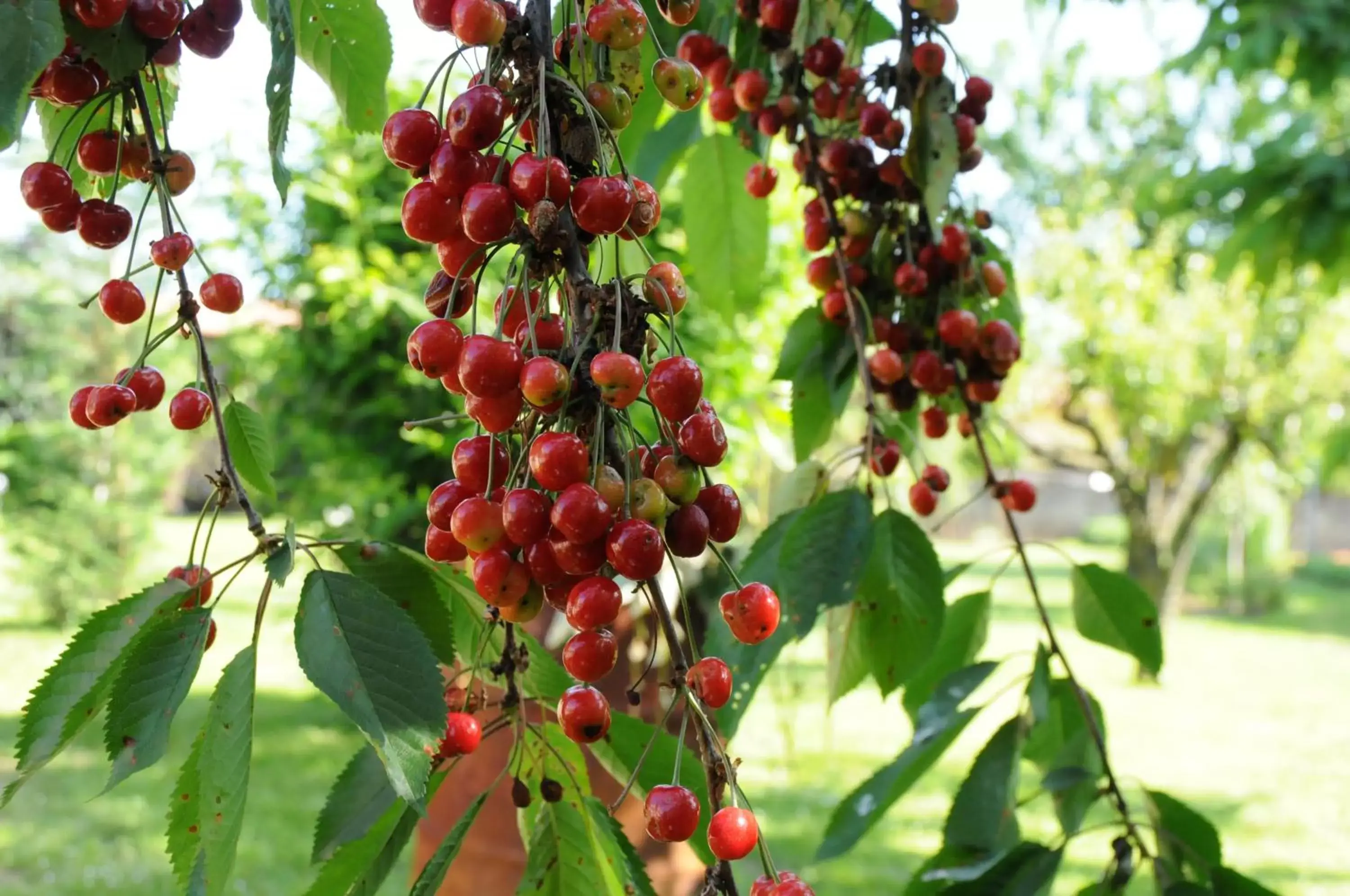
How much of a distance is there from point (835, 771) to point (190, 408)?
6685 mm

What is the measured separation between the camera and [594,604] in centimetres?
60

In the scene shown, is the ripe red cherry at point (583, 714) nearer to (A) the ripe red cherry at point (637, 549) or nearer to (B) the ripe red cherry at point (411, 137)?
(A) the ripe red cherry at point (637, 549)

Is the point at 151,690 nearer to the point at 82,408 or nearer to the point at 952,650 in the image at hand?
the point at 82,408

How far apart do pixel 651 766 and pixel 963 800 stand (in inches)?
18.0

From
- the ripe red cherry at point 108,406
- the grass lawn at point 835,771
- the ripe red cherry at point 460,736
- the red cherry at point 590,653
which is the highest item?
the ripe red cherry at point 108,406

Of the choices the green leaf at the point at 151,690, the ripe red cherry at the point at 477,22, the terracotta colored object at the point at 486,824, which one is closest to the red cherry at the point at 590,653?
the green leaf at the point at 151,690

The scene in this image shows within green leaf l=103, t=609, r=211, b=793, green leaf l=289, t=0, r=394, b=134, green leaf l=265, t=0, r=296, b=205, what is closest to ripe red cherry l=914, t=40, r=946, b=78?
green leaf l=289, t=0, r=394, b=134

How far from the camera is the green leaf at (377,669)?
0.60 metres

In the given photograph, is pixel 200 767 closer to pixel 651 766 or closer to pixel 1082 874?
pixel 651 766

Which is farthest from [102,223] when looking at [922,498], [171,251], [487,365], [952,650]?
[952,650]

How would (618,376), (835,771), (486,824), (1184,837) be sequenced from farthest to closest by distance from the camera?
(835,771) < (486,824) < (1184,837) < (618,376)

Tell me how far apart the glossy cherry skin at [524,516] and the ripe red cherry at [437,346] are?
0.09 metres

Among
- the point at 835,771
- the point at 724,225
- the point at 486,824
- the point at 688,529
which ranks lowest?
the point at 835,771

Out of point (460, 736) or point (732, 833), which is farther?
point (460, 736)
